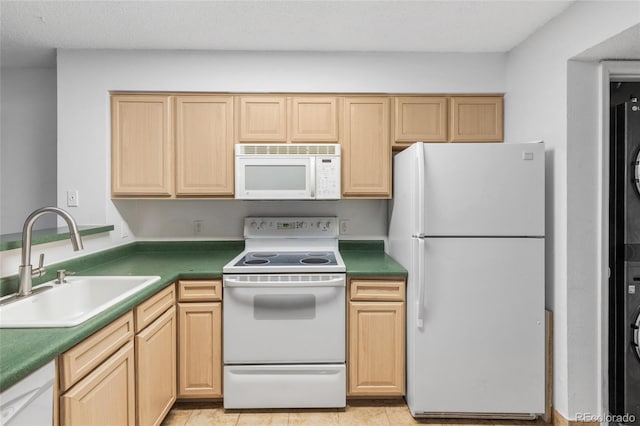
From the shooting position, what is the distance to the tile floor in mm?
2080

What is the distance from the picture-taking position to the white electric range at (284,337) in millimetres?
2154

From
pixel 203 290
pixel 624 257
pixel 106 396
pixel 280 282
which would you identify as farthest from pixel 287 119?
pixel 624 257

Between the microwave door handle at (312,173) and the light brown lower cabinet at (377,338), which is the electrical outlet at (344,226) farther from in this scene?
the light brown lower cabinet at (377,338)

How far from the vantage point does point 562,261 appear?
1971 millimetres

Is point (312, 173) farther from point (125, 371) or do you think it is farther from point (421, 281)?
point (125, 371)

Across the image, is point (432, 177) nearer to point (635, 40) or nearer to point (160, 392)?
point (635, 40)

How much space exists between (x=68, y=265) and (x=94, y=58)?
1.49 m

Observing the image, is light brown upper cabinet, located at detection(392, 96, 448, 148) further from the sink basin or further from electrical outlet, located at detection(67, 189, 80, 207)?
electrical outlet, located at detection(67, 189, 80, 207)

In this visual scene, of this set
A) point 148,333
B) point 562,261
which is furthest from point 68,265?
point 562,261

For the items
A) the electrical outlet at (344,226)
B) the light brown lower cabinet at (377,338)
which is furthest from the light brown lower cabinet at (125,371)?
the electrical outlet at (344,226)

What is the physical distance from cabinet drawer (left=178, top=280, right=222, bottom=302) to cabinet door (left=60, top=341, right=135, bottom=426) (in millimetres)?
587

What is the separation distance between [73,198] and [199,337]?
140 cm

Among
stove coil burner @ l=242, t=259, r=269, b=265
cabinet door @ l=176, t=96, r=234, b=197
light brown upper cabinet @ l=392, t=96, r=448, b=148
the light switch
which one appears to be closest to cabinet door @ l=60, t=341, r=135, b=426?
stove coil burner @ l=242, t=259, r=269, b=265

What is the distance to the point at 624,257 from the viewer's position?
196 cm
